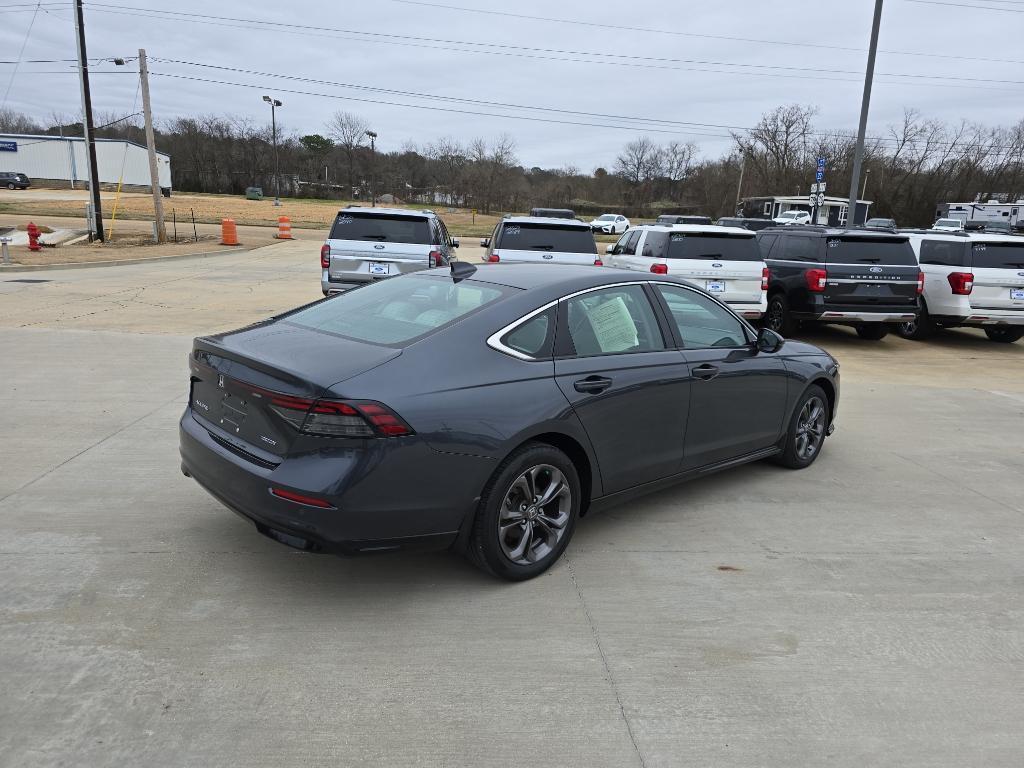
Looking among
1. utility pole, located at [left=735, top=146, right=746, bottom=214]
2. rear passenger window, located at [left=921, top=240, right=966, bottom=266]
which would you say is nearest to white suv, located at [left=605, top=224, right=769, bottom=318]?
rear passenger window, located at [left=921, top=240, right=966, bottom=266]

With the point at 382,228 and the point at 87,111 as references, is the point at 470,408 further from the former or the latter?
the point at 87,111

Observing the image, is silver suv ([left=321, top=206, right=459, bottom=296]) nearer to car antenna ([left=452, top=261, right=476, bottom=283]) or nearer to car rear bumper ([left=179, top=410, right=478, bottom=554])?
car antenna ([left=452, top=261, right=476, bottom=283])

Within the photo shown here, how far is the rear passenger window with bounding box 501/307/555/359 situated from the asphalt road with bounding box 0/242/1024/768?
3.82 ft

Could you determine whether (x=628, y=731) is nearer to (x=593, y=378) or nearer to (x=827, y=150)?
(x=593, y=378)

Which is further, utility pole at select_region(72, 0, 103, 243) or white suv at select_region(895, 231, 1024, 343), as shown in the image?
utility pole at select_region(72, 0, 103, 243)

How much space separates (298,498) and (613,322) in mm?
2017

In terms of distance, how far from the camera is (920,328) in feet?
41.5

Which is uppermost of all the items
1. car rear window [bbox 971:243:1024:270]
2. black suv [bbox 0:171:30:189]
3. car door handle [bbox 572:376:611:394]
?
black suv [bbox 0:171:30:189]

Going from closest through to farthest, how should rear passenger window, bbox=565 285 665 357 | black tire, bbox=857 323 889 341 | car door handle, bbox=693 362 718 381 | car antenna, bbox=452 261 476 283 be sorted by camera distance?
rear passenger window, bbox=565 285 665 357 < car antenna, bbox=452 261 476 283 < car door handle, bbox=693 362 718 381 < black tire, bbox=857 323 889 341

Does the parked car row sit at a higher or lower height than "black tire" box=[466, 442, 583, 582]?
higher

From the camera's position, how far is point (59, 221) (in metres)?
36.4

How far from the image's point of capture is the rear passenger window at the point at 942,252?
465 inches

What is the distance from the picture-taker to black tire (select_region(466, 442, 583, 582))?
3533 mm

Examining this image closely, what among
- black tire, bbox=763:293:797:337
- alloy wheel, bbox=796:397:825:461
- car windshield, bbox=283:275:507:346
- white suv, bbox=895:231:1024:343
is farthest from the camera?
black tire, bbox=763:293:797:337
